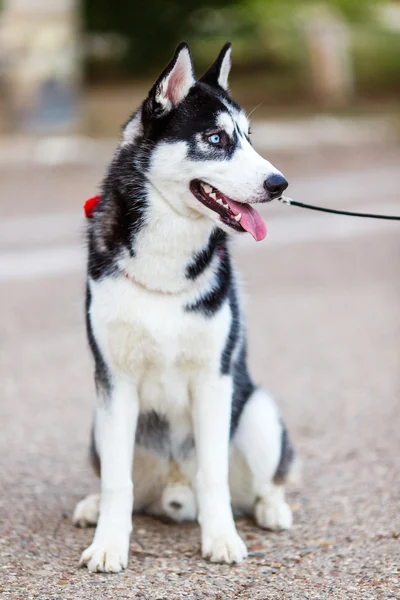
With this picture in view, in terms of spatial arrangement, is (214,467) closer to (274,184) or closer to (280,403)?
(274,184)

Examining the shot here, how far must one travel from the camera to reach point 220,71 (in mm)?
3816

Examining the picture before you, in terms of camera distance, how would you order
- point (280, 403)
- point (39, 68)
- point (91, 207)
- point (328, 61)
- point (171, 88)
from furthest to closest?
point (328, 61) → point (39, 68) → point (280, 403) → point (91, 207) → point (171, 88)

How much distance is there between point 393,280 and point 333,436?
3738 millimetres

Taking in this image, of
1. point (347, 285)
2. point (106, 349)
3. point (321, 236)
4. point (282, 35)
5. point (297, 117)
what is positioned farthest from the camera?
point (282, 35)

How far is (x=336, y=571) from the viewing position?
364 cm

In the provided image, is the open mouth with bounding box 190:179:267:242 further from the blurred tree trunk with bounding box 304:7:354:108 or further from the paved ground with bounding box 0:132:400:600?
the blurred tree trunk with bounding box 304:7:354:108

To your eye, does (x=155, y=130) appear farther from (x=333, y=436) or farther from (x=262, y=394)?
(x=333, y=436)

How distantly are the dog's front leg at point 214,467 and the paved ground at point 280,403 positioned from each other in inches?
3.1

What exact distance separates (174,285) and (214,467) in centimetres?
71

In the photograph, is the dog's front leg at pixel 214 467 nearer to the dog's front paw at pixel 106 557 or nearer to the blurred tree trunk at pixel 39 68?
the dog's front paw at pixel 106 557

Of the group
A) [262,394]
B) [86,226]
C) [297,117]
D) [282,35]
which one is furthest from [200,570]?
[282,35]

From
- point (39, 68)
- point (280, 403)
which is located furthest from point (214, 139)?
point (39, 68)

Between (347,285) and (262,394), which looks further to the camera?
(347,285)

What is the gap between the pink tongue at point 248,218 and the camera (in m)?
3.53
